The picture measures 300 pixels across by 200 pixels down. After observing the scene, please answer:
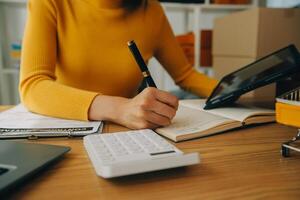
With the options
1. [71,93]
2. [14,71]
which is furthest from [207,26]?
[71,93]

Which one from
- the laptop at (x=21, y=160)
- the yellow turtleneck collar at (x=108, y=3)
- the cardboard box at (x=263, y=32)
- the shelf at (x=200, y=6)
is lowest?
the laptop at (x=21, y=160)

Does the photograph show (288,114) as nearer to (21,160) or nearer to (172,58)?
(21,160)

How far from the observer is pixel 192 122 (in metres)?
0.54

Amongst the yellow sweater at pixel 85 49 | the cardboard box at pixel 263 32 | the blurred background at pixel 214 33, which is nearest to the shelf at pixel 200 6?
the blurred background at pixel 214 33

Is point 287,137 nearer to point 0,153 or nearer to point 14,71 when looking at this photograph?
point 0,153

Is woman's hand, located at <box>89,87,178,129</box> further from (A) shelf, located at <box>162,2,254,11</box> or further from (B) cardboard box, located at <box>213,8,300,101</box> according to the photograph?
(A) shelf, located at <box>162,2,254,11</box>

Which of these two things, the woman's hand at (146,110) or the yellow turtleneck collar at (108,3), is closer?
the woman's hand at (146,110)

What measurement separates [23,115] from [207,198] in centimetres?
47

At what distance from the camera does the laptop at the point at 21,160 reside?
0.28 meters

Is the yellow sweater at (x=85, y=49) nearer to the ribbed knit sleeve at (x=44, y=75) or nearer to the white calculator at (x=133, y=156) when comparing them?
the ribbed knit sleeve at (x=44, y=75)

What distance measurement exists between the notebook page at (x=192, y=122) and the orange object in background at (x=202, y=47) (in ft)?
4.48

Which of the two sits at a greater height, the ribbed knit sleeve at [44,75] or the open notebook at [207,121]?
the ribbed knit sleeve at [44,75]

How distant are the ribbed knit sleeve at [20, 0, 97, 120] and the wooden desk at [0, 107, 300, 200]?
172 mm

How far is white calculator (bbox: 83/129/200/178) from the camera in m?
0.30
